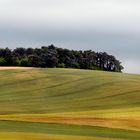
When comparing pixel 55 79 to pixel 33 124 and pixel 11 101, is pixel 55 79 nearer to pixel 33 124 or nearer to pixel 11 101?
pixel 11 101

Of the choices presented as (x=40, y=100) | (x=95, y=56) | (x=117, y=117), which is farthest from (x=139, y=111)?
(x=95, y=56)

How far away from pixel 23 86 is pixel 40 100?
777cm

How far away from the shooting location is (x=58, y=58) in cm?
10544

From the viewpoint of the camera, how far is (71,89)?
5438 cm

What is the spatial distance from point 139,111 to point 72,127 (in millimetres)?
11977

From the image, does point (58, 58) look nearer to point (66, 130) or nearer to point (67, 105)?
point (67, 105)

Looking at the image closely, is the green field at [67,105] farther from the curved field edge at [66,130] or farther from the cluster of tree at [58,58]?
the cluster of tree at [58,58]

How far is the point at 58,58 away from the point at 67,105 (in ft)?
197

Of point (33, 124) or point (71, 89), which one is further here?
point (71, 89)

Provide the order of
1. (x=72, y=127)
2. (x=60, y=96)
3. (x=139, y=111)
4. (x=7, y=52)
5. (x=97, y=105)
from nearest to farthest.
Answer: (x=72, y=127) < (x=139, y=111) < (x=97, y=105) < (x=60, y=96) < (x=7, y=52)

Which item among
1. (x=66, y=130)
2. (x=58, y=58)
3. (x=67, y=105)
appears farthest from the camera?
(x=58, y=58)

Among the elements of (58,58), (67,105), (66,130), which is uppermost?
(58,58)

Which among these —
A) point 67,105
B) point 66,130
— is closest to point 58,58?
point 67,105

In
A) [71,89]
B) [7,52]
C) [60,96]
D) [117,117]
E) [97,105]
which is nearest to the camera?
[117,117]
